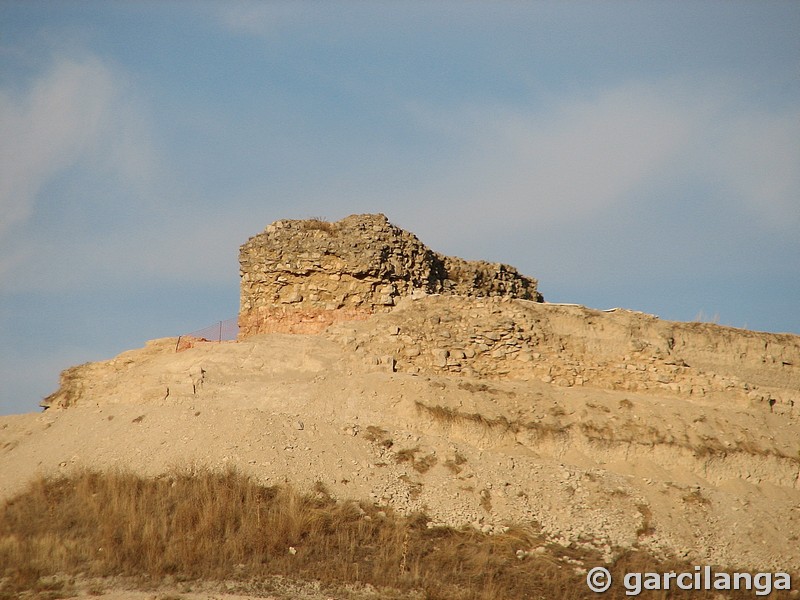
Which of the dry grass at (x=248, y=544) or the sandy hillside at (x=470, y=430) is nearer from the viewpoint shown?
the dry grass at (x=248, y=544)

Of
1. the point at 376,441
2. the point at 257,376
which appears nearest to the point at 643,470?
the point at 376,441

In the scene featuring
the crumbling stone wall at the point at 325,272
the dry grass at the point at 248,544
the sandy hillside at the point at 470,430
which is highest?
the crumbling stone wall at the point at 325,272

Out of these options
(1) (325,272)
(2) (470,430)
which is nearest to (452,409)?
(2) (470,430)

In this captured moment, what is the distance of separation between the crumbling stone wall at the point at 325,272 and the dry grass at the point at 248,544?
5952 mm

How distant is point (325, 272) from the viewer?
19.2 metres

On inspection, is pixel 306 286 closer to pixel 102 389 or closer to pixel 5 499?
Answer: pixel 102 389

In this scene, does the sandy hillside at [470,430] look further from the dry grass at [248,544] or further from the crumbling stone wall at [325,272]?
the crumbling stone wall at [325,272]

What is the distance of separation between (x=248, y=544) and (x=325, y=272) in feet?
26.8

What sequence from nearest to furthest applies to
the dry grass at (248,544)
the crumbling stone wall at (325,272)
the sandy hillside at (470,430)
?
the dry grass at (248,544) → the sandy hillside at (470,430) → the crumbling stone wall at (325,272)

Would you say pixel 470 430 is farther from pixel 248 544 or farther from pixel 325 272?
pixel 325 272

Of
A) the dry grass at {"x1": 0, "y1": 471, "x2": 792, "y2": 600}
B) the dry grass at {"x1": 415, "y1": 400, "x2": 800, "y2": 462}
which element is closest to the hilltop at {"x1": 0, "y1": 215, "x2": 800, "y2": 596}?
the dry grass at {"x1": 415, "y1": 400, "x2": 800, "y2": 462}

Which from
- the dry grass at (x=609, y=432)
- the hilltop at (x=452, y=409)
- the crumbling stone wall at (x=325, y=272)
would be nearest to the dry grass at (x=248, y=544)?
the hilltop at (x=452, y=409)

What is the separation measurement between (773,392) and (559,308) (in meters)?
5.07

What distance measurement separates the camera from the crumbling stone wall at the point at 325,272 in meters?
19.0
